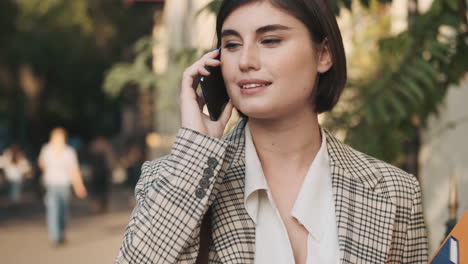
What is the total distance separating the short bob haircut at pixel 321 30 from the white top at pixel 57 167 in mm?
9782

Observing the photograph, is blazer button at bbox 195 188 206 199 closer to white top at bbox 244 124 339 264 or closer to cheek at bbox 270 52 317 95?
white top at bbox 244 124 339 264

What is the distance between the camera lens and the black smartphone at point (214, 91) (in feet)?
7.46

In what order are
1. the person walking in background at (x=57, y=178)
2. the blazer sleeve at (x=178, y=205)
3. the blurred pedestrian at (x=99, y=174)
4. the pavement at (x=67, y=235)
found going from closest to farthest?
the blazer sleeve at (x=178, y=205)
the pavement at (x=67, y=235)
the person walking in background at (x=57, y=178)
the blurred pedestrian at (x=99, y=174)

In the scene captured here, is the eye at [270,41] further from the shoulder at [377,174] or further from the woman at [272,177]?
the shoulder at [377,174]

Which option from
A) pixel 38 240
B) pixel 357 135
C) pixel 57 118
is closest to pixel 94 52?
pixel 57 118

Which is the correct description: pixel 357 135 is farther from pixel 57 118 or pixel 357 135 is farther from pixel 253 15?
pixel 57 118

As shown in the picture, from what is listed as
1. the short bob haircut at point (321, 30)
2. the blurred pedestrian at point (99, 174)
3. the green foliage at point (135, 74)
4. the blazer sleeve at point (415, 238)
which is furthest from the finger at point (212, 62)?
the blurred pedestrian at point (99, 174)

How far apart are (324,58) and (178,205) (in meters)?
0.76

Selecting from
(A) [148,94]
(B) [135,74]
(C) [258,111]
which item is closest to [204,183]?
(C) [258,111]

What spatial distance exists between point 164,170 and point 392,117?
179 cm

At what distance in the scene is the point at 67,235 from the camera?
1338cm

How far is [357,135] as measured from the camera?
3623mm

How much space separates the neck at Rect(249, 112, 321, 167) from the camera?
7.47 ft

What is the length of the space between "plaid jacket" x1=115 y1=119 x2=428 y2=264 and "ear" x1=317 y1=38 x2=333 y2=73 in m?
0.28
